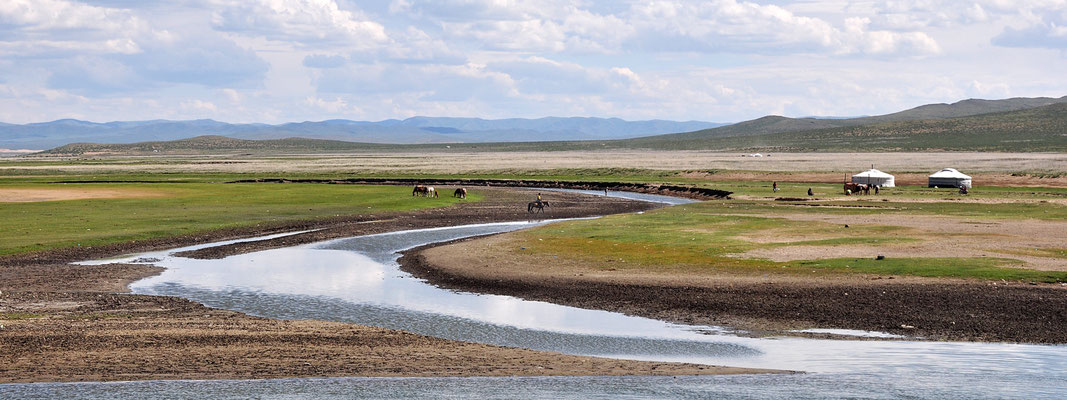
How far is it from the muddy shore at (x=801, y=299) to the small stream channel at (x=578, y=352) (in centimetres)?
100

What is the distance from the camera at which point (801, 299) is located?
1054 inches

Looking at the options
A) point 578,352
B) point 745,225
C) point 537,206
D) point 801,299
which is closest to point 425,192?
point 537,206

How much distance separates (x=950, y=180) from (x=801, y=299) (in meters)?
62.7

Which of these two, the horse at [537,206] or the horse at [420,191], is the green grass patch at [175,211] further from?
the horse at [537,206]

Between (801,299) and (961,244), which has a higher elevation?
(961,244)

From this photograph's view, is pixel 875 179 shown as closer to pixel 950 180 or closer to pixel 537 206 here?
pixel 950 180

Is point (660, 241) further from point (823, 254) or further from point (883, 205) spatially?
point (883, 205)

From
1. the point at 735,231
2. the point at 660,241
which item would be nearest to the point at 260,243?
the point at 660,241

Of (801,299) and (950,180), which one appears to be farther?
(950,180)

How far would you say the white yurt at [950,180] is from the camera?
268ft

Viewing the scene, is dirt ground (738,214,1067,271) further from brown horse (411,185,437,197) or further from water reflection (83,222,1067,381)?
brown horse (411,185,437,197)

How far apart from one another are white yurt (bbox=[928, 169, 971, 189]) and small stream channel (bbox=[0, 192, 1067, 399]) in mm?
62533

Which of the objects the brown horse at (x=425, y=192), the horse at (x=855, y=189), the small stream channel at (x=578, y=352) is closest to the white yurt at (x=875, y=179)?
the horse at (x=855, y=189)

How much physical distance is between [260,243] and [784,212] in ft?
96.0
